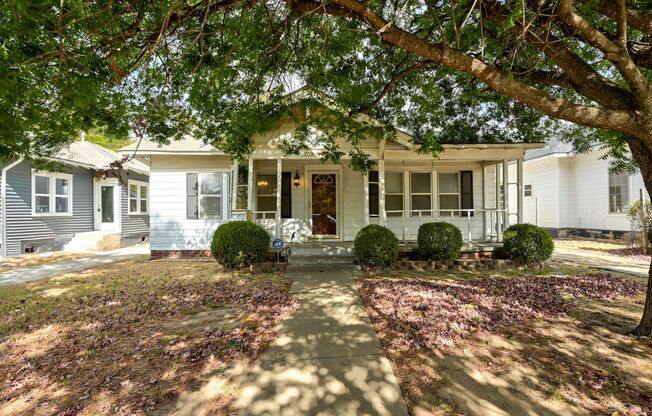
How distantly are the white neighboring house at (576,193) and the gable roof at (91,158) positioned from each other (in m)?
19.8

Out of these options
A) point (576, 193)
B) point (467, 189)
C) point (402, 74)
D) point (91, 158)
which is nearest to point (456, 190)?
point (467, 189)

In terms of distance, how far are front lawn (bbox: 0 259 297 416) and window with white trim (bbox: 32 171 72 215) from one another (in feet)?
21.5

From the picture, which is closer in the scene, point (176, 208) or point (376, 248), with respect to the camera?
point (376, 248)

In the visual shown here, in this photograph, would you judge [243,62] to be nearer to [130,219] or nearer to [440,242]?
[440,242]

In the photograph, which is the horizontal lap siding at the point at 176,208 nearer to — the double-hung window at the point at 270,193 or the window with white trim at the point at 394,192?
the double-hung window at the point at 270,193

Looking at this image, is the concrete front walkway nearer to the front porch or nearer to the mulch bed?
the mulch bed

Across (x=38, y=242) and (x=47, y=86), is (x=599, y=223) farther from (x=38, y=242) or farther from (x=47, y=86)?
(x=38, y=242)

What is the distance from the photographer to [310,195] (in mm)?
10688

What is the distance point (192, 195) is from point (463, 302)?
30.7 ft

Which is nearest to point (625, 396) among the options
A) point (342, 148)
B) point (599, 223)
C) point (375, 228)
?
point (375, 228)

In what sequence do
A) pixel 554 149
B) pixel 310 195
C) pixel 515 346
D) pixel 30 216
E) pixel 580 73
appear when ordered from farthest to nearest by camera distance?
pixel 554 149 → pixel 30 216 → pixel 310 195 → pixel 580 73 → pixel 515 346

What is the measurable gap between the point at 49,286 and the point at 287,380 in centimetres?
728

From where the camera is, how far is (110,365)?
351cm

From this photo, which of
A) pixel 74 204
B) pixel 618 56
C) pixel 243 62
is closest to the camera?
pixel 618 56
